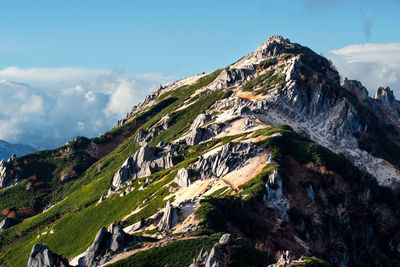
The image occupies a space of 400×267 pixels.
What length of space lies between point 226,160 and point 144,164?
39443 mm

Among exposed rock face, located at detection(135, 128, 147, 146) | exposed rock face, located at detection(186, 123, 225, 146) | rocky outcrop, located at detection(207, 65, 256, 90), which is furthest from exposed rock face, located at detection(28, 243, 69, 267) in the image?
rocky outcrop, located at detection(207, 65, 256, 90)

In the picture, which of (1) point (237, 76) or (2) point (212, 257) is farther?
(1) point (237, 76)

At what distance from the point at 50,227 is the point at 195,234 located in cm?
7582

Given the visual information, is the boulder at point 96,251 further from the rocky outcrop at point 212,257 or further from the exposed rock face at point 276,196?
the exposed rock face at point 276,196

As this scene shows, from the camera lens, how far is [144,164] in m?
141

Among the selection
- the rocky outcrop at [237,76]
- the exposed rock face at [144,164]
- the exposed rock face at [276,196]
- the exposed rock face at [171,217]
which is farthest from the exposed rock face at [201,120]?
the exposed rock face at [171,217]

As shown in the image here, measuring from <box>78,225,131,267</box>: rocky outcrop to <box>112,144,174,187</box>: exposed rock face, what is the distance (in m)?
62.1

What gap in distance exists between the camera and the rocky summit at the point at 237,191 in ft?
244

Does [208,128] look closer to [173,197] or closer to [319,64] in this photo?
[173,197]

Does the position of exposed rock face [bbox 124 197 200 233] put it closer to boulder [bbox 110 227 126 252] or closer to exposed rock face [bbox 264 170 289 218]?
boulder [bbox 110 227 126 252]

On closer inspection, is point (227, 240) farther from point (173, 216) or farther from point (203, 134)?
point (203, 134)

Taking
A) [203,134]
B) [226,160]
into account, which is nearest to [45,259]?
[226,160]

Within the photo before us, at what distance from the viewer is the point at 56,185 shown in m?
187

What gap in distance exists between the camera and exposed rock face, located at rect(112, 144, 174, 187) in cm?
13862
